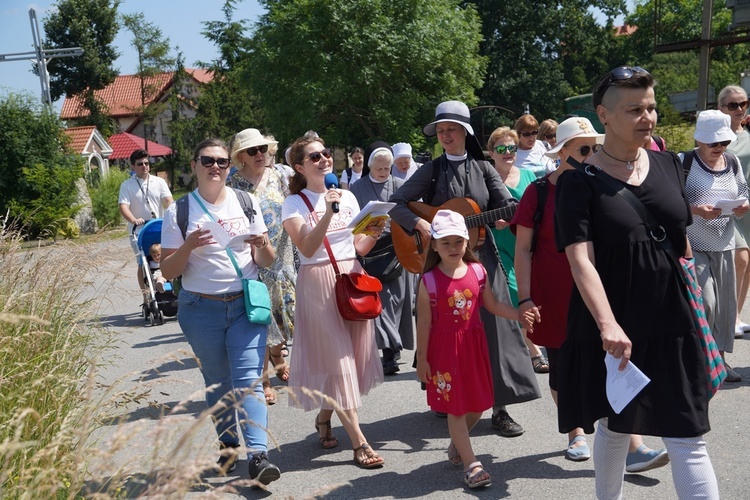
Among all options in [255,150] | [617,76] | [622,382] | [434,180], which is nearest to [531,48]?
[255,150]

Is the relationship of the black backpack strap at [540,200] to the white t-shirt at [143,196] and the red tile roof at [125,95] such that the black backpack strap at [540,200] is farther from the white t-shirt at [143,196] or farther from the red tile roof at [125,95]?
the red tile roof at [125,95]

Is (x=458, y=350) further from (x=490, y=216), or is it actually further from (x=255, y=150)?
(x=255, y=150)

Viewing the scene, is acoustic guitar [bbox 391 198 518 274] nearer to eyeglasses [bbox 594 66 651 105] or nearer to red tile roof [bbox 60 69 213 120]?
eyeglasses [bbox 594 66 651 105]

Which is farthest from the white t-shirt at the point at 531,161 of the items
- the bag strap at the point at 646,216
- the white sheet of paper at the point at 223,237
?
the bag strap at the point at 646,216

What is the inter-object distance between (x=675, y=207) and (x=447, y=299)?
1.79 m

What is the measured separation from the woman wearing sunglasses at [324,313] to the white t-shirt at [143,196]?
659cm

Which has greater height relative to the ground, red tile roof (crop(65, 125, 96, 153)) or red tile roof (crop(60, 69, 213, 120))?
red tile roof (crop(60, 69, 213, 120))

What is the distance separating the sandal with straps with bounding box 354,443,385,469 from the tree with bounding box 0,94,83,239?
22.6m

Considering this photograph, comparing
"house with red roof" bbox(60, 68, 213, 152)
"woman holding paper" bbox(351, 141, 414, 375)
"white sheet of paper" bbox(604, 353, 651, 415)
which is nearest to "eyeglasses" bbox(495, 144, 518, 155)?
"woman holding paper" bbox(351, 141, 414, 375)

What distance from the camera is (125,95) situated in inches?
3656

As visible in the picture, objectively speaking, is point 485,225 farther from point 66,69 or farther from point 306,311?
point 66,69

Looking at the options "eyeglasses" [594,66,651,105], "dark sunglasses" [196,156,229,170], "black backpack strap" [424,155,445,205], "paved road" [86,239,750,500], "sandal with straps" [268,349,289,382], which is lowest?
"paved road" [86,239,750,500]

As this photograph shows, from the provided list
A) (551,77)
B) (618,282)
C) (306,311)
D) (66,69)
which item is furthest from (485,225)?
(66,69)

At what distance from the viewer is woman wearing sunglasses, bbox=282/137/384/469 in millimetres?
5434
